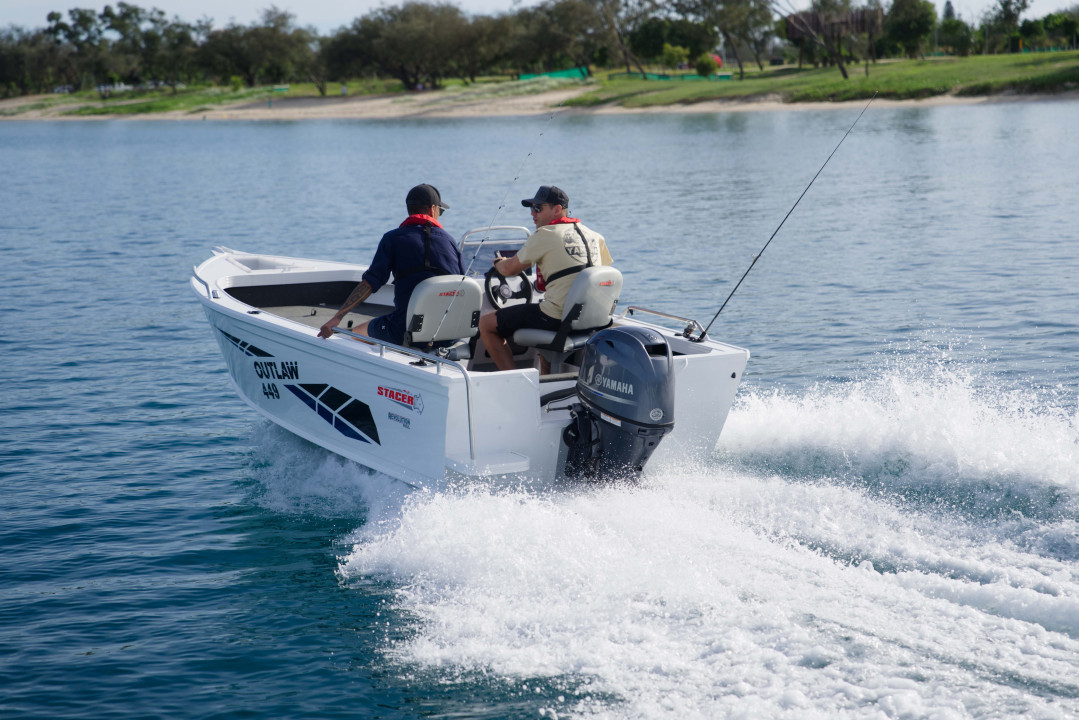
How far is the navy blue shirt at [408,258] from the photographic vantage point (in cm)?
555

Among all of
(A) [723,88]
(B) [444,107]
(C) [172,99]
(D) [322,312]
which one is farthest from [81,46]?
Answer: (D) [322,312]

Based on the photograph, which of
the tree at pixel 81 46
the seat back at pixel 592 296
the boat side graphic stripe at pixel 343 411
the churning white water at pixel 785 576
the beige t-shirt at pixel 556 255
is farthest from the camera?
the tree at pixel 81 46

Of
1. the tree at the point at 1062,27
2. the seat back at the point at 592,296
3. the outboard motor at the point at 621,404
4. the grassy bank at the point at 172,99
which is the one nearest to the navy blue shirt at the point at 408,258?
the seat back at the point at 592,296

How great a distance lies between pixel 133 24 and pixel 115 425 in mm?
103732

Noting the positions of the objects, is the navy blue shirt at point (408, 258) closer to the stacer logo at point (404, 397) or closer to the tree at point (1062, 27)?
the stacer logo at point (404, 397)

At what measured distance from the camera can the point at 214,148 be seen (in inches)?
1556

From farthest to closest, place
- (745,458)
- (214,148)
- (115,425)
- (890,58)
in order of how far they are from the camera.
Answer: (890,58) → (214,148) → (115,425) → (745,458)

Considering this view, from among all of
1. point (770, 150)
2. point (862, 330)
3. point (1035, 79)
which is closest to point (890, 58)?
point (1035, 79)

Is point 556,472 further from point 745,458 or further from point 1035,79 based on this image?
point 1035,79

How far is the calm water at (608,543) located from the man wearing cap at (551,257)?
3.51 feet

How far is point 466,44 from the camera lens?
7581 cm

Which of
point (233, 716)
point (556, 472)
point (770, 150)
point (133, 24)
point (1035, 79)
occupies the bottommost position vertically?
point (233, 716)

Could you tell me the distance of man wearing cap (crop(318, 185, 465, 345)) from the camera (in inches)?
218

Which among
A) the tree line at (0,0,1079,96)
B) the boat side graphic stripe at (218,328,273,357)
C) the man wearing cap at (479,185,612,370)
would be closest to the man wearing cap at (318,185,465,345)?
the man wearing cap at (479,185,612,370)
